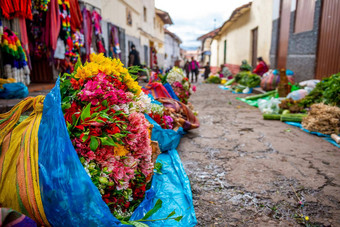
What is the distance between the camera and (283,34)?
9.02 m

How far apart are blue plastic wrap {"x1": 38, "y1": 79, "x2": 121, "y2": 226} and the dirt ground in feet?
2.84

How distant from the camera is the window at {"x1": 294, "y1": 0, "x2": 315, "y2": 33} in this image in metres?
6.90

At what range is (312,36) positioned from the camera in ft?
22.4

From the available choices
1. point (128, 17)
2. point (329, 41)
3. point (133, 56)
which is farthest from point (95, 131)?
point (128, 17)

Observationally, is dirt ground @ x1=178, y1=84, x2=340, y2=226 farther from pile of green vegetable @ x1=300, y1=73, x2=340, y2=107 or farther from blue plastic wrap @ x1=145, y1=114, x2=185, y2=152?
pile of green vegetable @ x1=300, y1=73, x2=340, y2=107

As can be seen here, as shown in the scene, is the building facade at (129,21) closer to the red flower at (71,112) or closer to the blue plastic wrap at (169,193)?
the blue plastic wrap at (169,193)

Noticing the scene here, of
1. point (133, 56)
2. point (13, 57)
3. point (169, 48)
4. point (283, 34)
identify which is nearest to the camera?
point (13, 57)

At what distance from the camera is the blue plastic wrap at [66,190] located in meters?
1.29

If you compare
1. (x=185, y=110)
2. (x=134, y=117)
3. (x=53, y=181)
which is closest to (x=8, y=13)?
(x=185, y=110)

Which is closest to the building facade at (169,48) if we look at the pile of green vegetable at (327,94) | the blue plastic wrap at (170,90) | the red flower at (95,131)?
the pile of green vegetable at (327,94)

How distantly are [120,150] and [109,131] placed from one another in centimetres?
16

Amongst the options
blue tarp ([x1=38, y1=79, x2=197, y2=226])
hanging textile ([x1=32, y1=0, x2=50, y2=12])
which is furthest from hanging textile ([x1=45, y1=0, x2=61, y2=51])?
blue tarp ([x1=38, y1=79, x2=197, y2=226])

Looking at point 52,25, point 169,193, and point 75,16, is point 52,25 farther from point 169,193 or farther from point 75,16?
point 169,193

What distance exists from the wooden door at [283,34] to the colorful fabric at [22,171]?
9.12m
